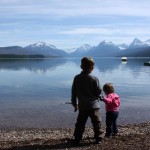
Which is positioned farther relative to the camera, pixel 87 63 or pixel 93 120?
pixel 93 120

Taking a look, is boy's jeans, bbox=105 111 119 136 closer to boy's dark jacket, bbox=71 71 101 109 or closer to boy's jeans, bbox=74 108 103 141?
boy's jeans, bbox=74 108 103 141

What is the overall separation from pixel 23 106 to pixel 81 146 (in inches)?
688

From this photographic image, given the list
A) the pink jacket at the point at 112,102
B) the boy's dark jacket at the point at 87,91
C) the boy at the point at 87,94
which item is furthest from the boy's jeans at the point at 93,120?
the pink jacket at the point at 112,102

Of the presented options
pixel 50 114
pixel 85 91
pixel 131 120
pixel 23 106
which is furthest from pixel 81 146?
pixel 23 106

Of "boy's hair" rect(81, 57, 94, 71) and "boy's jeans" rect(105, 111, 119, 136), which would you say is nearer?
"boy's hair" rect(81, 57, 94, 71)

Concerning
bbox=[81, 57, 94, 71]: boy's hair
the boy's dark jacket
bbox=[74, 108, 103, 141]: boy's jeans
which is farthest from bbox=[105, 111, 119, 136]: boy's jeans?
bbox=[81, 57, 94, 71]: boy's hair

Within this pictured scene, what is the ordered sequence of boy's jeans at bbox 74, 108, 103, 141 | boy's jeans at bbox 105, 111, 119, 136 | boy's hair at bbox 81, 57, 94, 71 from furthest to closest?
boy's jeans at bbox 105, 111, 119, 136
boy's jeans at bbox 74, 108, 103, 141
boy's hair at bbox 81, 57, 94, 71

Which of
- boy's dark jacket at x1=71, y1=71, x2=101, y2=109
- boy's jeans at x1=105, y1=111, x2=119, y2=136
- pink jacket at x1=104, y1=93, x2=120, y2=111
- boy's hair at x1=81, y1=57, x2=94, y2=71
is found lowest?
boy's jeans at x1=105, y1=111, x2=119, y2=136

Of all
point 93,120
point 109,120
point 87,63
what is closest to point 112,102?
point 109,120

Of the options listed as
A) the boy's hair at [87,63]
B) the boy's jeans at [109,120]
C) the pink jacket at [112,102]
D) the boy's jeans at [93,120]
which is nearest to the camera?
the boy's hair at [87,63]

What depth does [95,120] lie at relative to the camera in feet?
39.4

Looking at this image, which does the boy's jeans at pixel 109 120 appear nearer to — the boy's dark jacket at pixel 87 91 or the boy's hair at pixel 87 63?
the boy's dark jacket at pixel 87 91

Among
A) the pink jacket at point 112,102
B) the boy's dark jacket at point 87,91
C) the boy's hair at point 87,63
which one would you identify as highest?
the boy's hair at point 87,63

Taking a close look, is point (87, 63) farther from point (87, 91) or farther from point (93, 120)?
point (93, 120)
